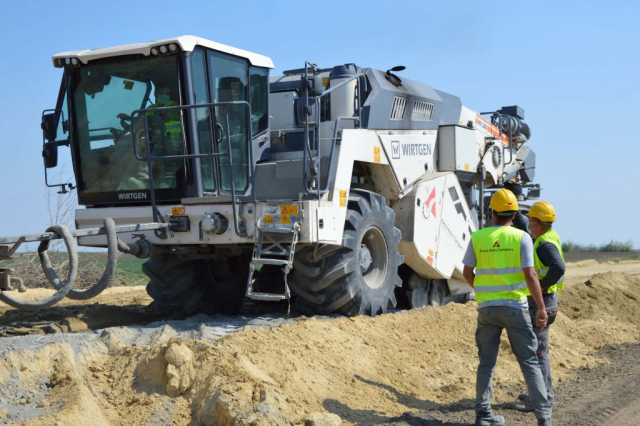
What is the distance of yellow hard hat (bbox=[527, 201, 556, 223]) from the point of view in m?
6.61

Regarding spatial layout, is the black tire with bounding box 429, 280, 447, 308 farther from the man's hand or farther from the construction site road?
the man's hand

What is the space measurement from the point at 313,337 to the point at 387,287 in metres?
2.14

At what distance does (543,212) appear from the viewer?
21.7ft

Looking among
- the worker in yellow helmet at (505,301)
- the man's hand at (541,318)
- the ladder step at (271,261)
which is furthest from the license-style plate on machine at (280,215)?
the man's hand at (541,318)

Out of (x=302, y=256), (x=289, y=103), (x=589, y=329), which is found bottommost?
(x=589, y=329)

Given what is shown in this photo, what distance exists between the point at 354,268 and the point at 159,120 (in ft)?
8.72

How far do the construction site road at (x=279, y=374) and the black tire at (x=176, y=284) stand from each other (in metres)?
0.95

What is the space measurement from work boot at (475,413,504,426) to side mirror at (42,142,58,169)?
18.4 feet

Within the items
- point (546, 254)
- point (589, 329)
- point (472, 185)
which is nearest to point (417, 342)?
point (546, 254)

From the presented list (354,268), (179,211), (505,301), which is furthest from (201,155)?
(505,301)

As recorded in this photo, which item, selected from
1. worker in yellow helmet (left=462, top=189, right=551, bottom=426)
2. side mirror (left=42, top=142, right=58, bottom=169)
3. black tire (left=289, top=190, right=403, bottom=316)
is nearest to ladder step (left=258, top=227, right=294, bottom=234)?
black tire (left=289, top=190, right=403, bottom=316)

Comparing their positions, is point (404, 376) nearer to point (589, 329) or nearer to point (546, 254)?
point (546, 254)

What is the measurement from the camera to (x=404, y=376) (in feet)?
24.4

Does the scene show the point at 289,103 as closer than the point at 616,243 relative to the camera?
Yes
